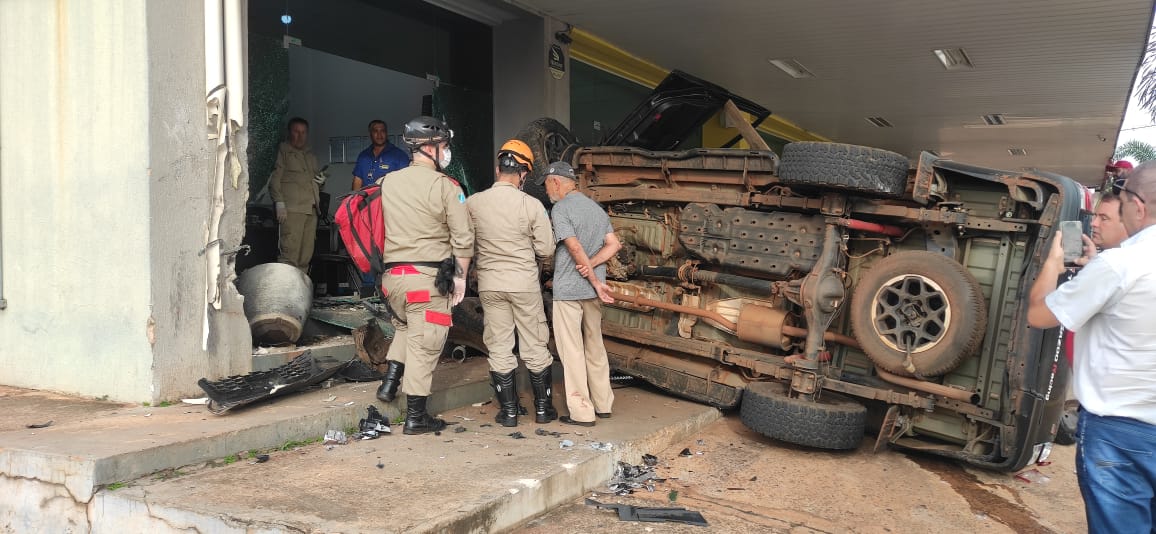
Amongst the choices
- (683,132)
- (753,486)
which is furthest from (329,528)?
(683,132)

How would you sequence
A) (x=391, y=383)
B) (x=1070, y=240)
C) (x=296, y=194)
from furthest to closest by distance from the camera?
(x=296, y=194) → (x=391, y=383) → (x=1070, y=240)

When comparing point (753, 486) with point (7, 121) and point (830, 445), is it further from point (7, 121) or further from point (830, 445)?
point (7, 121)

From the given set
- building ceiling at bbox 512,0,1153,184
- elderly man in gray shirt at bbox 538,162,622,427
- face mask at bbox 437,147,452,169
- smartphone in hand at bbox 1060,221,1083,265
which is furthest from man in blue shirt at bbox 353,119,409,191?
smartphone in hand at bbox 1060,221,1083,265

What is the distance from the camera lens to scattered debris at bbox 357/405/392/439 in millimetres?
4674

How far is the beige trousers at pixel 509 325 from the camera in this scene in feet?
16.8

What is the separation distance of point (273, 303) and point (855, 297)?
4.25 m

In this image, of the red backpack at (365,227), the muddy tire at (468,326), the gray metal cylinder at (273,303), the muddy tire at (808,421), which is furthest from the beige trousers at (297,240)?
the muddy tire at (808,421)

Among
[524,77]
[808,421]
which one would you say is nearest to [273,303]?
[808,421]

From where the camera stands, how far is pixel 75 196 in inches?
192

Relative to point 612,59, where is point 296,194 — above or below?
below

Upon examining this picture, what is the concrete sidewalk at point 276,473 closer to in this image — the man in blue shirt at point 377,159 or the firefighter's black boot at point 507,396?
the firefighter's black boot at point 507,396

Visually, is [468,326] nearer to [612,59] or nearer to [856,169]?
[856,169]

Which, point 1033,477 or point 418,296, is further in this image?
point 1033,477

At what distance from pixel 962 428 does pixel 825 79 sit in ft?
24.4
